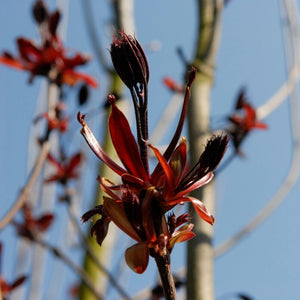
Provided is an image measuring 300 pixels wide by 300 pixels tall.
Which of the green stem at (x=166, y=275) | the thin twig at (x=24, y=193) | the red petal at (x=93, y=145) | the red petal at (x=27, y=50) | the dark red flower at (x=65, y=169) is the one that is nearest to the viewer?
the green stem at (x=166, y=275)

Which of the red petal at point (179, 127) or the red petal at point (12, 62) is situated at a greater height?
the red petal at point (12, 62)

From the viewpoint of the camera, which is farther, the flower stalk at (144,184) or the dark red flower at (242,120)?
the dark red flower at (242,120)

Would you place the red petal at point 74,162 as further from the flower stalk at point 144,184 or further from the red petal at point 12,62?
the flower stalk at point 144,184

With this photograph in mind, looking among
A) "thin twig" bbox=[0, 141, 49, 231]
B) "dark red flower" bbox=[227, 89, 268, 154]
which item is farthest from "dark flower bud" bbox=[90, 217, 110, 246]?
"dark red flower" bbox=[227, 89, 268, 154]

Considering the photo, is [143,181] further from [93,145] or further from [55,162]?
[55,162]

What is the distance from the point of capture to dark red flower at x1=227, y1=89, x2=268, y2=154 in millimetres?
1404

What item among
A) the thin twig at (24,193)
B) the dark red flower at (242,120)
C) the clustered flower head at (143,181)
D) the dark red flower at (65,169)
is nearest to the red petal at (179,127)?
the clustered flower head at (143,181)

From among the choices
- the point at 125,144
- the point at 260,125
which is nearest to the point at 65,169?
the point at 260,125

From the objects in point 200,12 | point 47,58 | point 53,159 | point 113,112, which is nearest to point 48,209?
point 53,159

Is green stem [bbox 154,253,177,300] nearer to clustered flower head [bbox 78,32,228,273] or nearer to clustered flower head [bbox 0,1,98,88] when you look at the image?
clustered flower head [bbox 78,32,228,273]

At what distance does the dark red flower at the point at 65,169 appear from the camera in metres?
1.68

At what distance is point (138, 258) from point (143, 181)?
8cm

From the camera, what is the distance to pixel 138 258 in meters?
0.41

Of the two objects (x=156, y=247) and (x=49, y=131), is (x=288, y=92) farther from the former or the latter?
(x=156, y=247)
